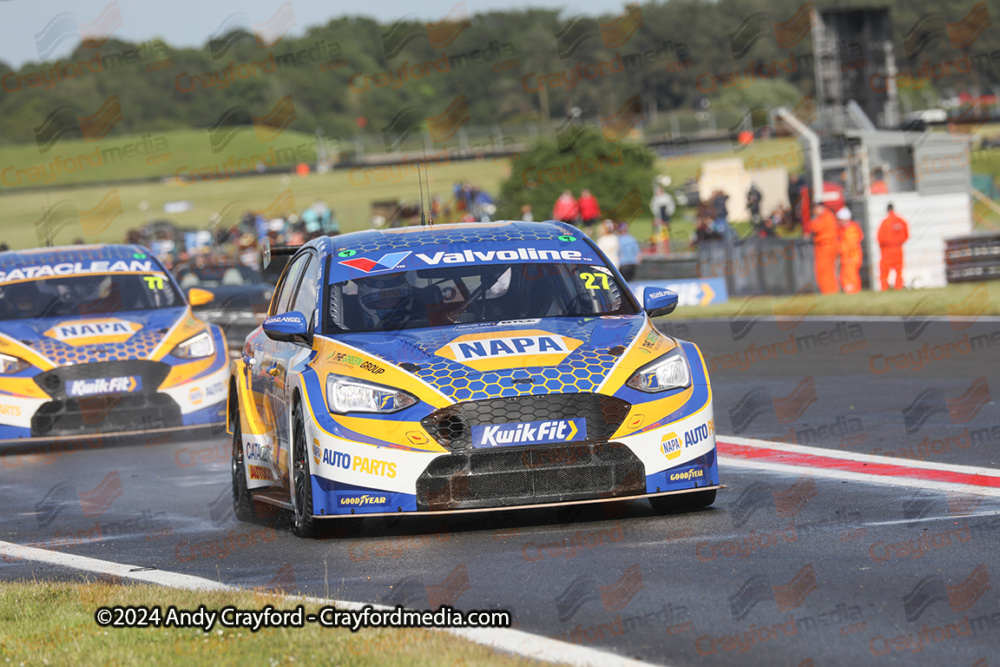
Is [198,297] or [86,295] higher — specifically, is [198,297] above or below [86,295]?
below

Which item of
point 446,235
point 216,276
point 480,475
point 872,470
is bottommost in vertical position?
point 872,470

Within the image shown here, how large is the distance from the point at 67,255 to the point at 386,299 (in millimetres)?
6981

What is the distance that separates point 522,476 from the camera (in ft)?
24.0

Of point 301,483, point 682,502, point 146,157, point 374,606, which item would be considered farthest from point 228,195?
point 374,606

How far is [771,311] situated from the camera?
24.8 metres

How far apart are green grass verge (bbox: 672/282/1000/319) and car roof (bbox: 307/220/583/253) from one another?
13.0m

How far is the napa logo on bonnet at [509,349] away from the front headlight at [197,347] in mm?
6263

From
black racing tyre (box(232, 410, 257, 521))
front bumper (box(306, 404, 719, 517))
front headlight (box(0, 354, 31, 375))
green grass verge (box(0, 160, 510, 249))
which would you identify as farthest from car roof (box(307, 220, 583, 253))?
green grass verge (box(0, 160, 510, 249))

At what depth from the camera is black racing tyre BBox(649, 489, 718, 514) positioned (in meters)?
7.82

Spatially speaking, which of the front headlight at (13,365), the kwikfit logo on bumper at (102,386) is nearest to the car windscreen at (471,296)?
the kwikfit logo on bumper at (102,386)

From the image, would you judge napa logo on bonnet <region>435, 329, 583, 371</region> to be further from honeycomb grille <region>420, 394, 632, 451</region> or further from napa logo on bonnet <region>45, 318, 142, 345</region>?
napa logo on bonnet <region>45, 318, 142, 345</region>

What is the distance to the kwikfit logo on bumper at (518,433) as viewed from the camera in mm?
7242

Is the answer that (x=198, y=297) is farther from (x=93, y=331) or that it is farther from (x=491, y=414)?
(x=491, y=414)

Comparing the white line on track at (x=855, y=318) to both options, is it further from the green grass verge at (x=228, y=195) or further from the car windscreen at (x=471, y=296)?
the green grass verge at (x=228, y=195)
